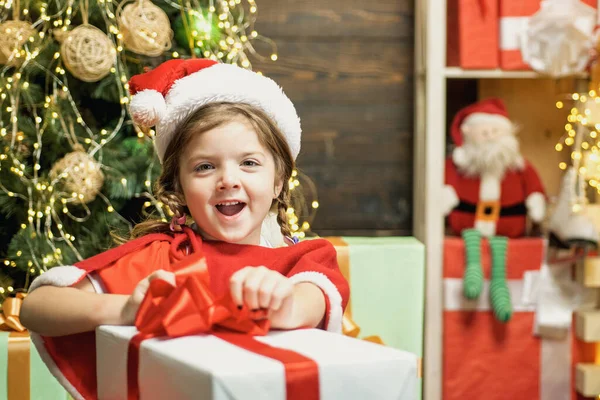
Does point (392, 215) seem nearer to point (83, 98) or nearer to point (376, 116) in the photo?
point (376, 116)

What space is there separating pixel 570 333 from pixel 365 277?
23.0 inches

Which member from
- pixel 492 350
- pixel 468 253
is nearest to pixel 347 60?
pixel 468 253

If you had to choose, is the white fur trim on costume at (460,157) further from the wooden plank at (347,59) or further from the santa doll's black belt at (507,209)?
the wooden plank at (347,59)

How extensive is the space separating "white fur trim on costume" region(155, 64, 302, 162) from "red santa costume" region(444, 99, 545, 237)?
117 centimetres

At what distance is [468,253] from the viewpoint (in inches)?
87.5

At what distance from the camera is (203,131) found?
3.64ft

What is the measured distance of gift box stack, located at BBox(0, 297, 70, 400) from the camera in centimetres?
179

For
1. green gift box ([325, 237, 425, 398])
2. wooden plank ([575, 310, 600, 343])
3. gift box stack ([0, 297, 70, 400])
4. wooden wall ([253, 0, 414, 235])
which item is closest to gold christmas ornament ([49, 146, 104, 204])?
gift box stack ([0, 297, 70, 400])

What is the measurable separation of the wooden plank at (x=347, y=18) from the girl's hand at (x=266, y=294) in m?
1.76

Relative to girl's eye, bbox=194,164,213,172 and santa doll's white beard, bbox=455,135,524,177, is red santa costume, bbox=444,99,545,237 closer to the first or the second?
santa doll's white beard, bbox=455,135,524,177

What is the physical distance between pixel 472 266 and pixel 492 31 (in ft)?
2.01

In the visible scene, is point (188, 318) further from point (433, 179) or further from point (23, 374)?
point (433, 179)

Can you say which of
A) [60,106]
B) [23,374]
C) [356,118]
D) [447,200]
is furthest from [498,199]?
[23,374]

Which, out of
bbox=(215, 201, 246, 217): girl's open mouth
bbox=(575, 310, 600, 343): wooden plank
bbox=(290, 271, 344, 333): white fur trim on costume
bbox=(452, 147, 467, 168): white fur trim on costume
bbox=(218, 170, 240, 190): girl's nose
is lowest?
bbox=(575, 310, 600, 343): wooden plank
